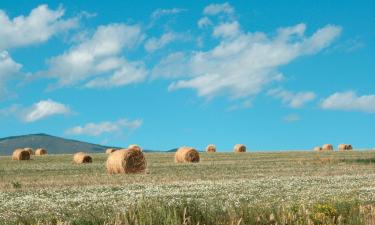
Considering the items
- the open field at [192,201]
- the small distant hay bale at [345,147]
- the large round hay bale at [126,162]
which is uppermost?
the small distant hay bale at [345,147]

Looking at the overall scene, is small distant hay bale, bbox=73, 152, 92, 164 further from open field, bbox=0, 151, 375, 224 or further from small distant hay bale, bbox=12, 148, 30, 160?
open field, bbox=0, 151, 375, 224

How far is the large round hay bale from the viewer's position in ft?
112

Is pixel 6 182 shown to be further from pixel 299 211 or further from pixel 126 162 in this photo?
pixel 299 211

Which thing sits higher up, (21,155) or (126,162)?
(21,155)

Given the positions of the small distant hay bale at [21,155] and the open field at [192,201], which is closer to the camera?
the open field at [192,201]

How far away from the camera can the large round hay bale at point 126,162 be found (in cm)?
3416

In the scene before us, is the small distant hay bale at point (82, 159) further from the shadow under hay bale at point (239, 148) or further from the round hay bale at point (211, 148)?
the round hay bale at point (211, 148)

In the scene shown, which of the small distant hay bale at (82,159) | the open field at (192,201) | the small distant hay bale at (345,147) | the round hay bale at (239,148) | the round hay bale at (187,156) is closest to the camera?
the open field at (192,201)

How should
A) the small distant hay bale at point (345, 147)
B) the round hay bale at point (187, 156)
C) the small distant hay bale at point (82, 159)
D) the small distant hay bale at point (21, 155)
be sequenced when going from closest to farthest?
the round hay bale at point (187, 156) < the small distant hay bale at point (82, 159) < the small distant hay bale at point (21, 155) < the small distant hay bale at point (345, 147)

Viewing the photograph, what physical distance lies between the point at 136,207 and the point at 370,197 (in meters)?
10.3

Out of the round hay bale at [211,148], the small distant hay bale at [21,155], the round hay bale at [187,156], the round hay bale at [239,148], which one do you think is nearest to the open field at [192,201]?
the round hay bale at [187,156]

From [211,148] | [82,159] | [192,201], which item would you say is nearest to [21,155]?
[82,159]

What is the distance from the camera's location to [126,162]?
34.3m

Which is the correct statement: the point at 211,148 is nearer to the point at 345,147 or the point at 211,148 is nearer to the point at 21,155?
the point at 345,147
